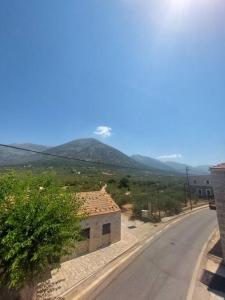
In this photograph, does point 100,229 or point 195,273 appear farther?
point 100,229

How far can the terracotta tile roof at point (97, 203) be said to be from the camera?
20.6 meters

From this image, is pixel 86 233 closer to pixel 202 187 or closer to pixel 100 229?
pixel 100 229

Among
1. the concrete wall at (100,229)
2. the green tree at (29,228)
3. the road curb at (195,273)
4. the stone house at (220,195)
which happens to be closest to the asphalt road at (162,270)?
the road curb at (195,273)

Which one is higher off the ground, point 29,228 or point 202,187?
point 202,187

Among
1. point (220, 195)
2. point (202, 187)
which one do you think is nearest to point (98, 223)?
point (220, 195)

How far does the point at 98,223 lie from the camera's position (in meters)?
20.6

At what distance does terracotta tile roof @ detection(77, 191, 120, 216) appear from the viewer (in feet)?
67.5

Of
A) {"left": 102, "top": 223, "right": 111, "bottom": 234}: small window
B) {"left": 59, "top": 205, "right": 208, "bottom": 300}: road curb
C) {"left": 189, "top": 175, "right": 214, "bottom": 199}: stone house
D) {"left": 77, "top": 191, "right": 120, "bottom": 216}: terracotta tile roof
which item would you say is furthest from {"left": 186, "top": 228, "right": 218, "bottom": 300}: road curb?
{"left": 189, "top": 175, "right": 214, "bottom": 199}: stone house

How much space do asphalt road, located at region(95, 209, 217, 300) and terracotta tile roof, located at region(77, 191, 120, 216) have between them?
489 centimetres

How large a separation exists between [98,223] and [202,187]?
4921 centimetres

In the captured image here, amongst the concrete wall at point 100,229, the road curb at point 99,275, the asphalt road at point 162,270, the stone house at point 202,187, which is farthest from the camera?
the stone house at point 202,187

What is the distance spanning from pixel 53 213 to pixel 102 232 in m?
11.1

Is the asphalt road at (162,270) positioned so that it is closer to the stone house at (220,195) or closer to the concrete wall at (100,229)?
the concrete wall at (100,229)

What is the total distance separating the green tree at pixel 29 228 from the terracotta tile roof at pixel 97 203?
869cm
